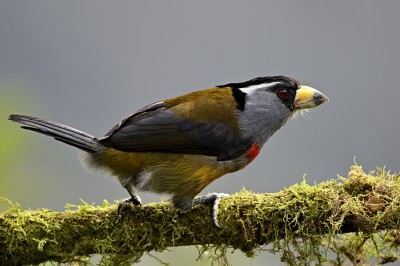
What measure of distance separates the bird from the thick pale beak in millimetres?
17

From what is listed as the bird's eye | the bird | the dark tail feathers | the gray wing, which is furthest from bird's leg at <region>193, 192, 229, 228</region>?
the bird's eye

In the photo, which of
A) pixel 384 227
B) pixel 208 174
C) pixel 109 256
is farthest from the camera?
pixel 208 174

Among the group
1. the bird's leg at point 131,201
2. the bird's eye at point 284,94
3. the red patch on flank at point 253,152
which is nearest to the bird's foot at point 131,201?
the bird's leg at point 131,201

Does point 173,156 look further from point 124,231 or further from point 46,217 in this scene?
point 46,217

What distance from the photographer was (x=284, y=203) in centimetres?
306

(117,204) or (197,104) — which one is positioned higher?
(197,104)

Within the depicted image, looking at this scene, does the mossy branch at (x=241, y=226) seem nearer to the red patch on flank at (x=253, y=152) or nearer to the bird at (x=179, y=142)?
the bird at (x=179, y=142)

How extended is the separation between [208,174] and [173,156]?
0.21 m

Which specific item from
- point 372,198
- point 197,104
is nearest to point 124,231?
point 197,104

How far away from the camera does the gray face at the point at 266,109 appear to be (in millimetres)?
3504

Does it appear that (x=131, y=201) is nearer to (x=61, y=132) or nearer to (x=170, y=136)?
(x=170, y=136)

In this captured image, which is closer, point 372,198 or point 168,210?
point 372,198

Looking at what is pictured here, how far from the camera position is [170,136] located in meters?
3.34

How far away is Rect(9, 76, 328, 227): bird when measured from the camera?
3.29 m
